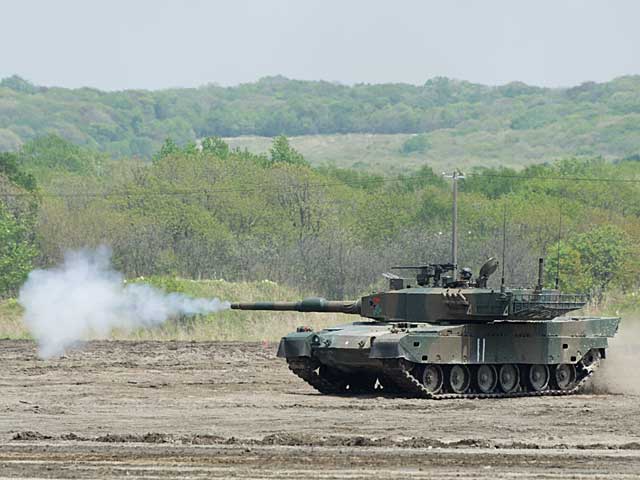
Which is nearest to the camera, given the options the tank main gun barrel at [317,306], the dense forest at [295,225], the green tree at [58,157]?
the tank main gun barrel at [317,306]

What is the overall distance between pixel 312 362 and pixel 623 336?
303 inches

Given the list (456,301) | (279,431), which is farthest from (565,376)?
(279,431)

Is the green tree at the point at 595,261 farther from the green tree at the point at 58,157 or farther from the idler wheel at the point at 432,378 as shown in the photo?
the green tree at the point at 58,157

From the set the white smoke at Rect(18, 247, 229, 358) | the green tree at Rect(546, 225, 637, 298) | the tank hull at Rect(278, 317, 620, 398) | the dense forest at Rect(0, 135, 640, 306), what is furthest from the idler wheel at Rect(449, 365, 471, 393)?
the green tree at Rect(546, 225, 637, 298)

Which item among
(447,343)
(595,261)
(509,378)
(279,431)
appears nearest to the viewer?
(279,431)

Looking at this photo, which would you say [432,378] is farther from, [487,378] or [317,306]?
[317,306]

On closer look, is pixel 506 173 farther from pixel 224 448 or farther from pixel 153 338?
pixel 224 448

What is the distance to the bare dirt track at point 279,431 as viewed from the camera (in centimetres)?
1716

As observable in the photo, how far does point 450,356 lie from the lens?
27.0 meters

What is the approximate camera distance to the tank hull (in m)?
26.6

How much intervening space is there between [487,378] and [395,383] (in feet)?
4.92

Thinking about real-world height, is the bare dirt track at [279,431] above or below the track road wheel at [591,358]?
below

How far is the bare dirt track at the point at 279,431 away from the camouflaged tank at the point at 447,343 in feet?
2.05

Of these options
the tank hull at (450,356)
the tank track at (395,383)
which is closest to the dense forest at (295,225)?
the tank hull at (450,356)
